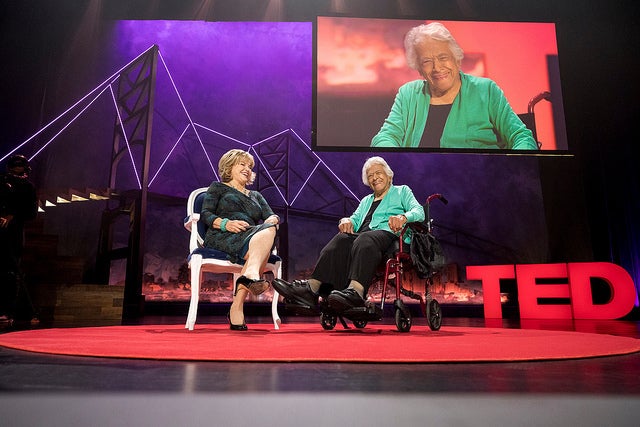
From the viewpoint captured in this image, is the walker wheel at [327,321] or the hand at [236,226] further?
the walker wheel at [327,321]

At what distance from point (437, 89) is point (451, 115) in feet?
0.94

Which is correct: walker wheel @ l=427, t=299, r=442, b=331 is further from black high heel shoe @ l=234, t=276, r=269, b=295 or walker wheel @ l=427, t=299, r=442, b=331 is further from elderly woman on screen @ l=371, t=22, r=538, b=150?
elderly woman on screen @ l=371, t=22, r=538, b=150

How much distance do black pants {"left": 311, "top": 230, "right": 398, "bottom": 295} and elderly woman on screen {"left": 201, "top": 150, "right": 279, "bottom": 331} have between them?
0.27 meters

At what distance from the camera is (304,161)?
4.67 meters

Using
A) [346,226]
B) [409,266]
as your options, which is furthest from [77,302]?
[409,266]

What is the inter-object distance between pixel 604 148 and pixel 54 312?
5.02m

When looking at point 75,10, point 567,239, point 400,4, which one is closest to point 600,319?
point 567,239

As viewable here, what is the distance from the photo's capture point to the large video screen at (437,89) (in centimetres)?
423

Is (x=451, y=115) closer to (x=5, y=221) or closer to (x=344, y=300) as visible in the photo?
(x=344, y=300)

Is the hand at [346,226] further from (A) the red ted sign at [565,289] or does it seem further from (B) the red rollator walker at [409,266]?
(A) the red ted sign at [565,289]

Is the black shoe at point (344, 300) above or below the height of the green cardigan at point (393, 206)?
below

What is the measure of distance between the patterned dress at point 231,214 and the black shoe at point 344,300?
498mm

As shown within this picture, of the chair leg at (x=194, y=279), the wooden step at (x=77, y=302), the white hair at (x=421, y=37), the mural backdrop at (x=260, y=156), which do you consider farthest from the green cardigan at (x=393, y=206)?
the white hair at (x=421, y=37)

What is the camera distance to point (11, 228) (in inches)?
106
